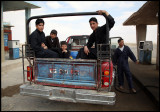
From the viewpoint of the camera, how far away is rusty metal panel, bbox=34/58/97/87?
313 centimetres

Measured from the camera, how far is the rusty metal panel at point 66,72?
313 cm

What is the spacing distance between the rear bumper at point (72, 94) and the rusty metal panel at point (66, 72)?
24cm

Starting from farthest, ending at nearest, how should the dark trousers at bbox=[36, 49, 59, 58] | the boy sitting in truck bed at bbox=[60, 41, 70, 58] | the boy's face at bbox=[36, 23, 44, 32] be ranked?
the boy sitting in truck bed at bbox=[60, 41, 70, 58], the boy's face at bbox=[36, 23, 44, 32], the dark trousers at bbox=[36, 49, 59, 58]

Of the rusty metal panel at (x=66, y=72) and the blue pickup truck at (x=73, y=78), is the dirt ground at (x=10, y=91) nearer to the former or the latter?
the blue pickup truck at (x=73, y=78)

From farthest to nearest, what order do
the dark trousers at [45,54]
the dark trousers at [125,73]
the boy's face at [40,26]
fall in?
the dark trousers at [125,73] < the boy's face at [40,26] < the dark trousers at [45,54]

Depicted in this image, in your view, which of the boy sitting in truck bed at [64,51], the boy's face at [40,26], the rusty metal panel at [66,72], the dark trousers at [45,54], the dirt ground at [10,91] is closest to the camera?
the rusty metal panel at [66,72]

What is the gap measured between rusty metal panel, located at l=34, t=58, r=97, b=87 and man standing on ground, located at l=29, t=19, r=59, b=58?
0.18 m

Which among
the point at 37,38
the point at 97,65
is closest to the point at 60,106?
the point at 97,65

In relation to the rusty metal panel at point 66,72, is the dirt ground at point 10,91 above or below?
below

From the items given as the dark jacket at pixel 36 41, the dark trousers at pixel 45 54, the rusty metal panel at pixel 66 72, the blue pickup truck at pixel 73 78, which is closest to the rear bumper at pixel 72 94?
the blue pickup truck at pixel 73 78

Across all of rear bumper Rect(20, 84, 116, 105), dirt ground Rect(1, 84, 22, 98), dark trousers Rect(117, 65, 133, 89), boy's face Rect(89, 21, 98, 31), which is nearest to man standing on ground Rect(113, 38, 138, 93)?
dark trousers Rect(117, 65, 133, 89)

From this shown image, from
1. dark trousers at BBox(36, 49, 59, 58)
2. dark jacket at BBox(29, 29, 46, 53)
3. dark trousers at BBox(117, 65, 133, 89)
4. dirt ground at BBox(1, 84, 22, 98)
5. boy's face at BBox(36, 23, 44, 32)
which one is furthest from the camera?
dark trousers at BBox(117, 65, 133, 89)

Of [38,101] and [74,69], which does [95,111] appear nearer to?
[74,69]

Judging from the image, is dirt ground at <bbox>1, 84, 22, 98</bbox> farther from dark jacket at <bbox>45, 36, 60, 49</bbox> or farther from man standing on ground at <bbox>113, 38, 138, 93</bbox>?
man standing on ground at <bbox>113, 38, 138, 93</bbox>
